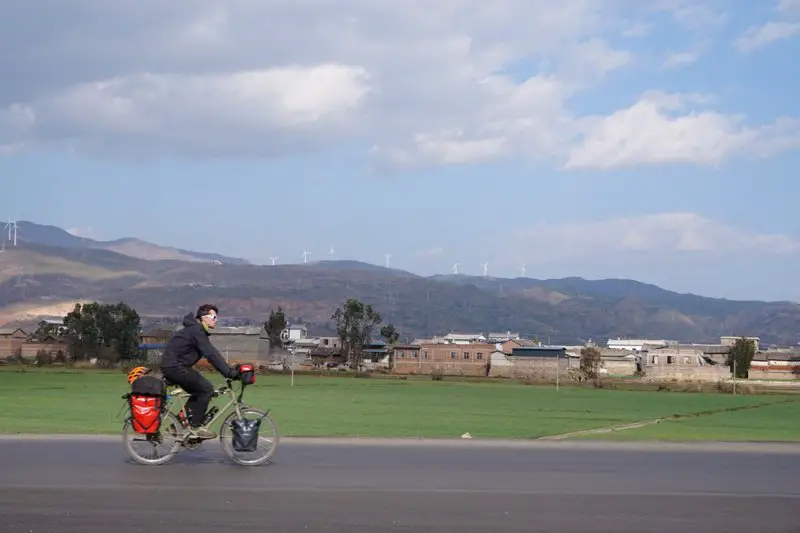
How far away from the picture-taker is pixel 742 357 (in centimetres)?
13925

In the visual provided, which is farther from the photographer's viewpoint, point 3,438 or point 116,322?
point 116,322

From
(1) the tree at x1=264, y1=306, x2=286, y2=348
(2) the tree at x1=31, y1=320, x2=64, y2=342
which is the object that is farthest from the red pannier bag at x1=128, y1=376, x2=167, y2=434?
(1) the tree at x1=264, y1=306, x2=286, y2=348

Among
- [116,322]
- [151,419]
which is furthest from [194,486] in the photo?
[116,322]

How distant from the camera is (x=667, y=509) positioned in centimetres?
1133

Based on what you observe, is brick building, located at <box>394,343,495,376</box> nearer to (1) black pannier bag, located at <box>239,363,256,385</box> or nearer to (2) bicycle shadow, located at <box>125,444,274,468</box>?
(2) bicycle shadow, located at <box>125,444,274,468</box>

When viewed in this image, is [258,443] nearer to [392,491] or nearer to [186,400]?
[186,400]

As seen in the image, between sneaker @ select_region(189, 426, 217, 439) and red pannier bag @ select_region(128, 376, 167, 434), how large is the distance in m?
0.53

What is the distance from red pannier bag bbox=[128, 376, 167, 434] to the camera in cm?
1450

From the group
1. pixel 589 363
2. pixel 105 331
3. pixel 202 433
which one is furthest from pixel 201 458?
pixel 105 331

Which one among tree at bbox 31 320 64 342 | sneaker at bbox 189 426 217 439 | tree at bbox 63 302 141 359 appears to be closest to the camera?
sneaker at bbox 189 426 217 439

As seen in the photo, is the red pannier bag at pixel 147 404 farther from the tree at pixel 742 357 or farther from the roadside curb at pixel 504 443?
the tree at pixel 742 357

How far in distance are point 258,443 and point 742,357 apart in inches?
5272

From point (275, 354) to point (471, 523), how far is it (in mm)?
146117

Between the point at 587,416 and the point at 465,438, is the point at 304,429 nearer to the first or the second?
the point at 465,438
